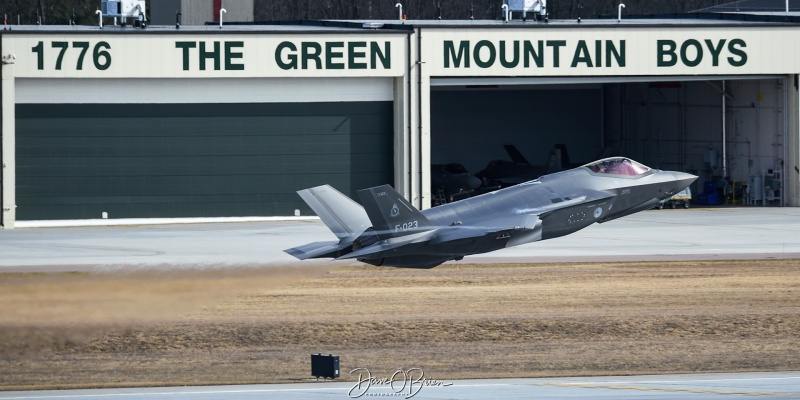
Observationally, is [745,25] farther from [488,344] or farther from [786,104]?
[488,344]

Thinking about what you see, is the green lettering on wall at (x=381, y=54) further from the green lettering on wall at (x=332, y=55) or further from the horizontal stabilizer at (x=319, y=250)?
the horizontal stabilizer at (x=319, y=250)

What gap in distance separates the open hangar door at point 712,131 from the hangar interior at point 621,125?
0.06 meters

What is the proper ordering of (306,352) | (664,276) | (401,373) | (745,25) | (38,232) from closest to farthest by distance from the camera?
(401,373) < (306,352) < (664,276) < (38,232) < (745,25)

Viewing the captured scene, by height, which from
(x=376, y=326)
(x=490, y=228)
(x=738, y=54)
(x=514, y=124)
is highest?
(x=738, y=54)

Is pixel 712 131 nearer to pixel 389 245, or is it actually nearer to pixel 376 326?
A: pixel 389 245

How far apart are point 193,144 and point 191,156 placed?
53 centimetres

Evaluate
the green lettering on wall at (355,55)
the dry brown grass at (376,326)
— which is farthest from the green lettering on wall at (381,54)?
the dry brown grass at (376,326)

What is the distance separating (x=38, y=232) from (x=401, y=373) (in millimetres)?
29948

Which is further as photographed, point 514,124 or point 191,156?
point 514,124

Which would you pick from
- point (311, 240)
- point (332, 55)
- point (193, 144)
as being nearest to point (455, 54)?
point (332, 55)

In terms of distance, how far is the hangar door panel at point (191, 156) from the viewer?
51188mm

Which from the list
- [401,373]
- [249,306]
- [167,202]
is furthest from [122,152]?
[401,373]

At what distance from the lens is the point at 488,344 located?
25469 millimetres

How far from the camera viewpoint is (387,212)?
1180 inches
